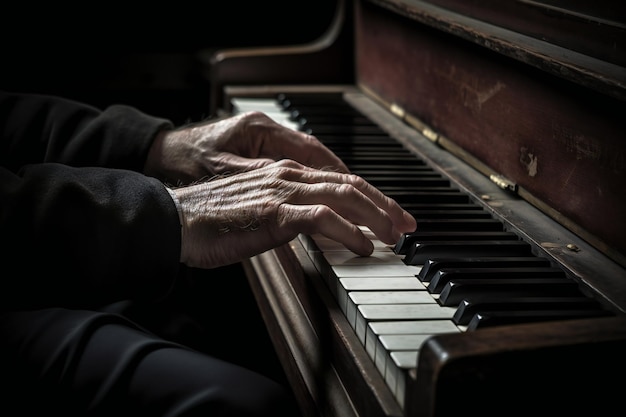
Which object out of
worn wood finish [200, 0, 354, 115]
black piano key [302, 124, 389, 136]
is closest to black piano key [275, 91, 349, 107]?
worn wood finish [200, 0, 354, 115]

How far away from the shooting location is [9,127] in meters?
1.68

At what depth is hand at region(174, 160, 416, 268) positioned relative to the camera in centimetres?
116

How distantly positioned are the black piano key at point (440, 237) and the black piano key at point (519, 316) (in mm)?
262

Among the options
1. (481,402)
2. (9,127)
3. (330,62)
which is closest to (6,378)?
(481,402)

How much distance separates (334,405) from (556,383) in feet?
1.08

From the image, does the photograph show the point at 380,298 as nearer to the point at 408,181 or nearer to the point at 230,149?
the point at 408,181

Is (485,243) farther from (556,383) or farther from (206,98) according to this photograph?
(206,98)

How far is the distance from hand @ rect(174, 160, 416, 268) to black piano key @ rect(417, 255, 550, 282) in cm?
11

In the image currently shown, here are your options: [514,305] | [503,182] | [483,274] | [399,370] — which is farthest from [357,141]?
[399,370]

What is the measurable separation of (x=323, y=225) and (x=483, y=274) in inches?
9.5

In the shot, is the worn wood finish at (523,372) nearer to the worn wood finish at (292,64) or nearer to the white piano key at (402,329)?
the white piano key at (402,329)

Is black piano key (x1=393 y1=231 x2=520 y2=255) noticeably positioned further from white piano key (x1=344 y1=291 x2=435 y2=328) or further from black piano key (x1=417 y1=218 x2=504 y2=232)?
white piano key (x1=344 y1=291 x2=435 y2=328)

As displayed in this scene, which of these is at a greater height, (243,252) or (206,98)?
(243,252)

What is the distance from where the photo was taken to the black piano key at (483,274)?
1.05 metres
